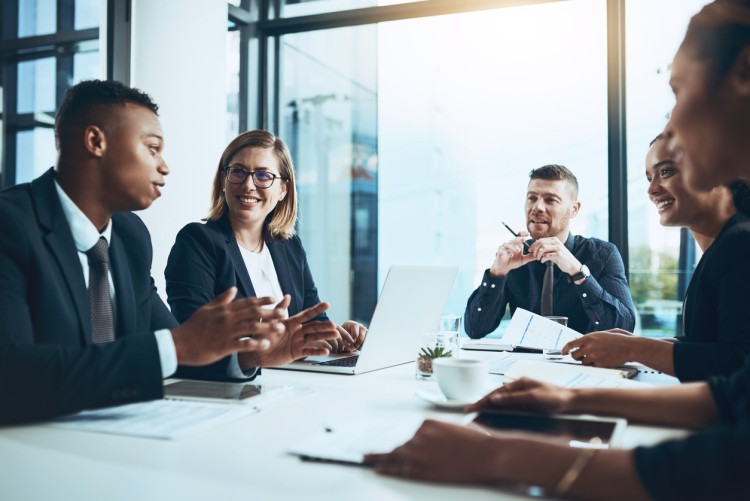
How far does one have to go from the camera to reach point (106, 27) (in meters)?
3.40

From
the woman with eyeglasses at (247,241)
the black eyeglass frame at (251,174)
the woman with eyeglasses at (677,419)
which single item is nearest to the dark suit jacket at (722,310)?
the woman with eyeglasses at (677,419)

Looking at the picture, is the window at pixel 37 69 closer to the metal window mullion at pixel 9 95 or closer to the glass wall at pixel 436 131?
the metal window mullion at pixel 9 95

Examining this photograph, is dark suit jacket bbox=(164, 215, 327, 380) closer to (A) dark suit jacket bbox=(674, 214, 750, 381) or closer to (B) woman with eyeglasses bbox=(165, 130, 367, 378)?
(B) woman with eyeglasses bbox=(165, 130, 367, 378)

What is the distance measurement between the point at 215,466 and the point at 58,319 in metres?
0.68

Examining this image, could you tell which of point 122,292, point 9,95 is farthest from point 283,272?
point 9,95

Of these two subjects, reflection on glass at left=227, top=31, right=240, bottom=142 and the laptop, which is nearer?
the laptop

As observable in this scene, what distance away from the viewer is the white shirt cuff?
1182mm

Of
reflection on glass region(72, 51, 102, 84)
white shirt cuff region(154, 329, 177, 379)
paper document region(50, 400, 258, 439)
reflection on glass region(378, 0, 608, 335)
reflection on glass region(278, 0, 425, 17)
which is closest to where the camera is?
paper document region(50, 400, 258, 439)

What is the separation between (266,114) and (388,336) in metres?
3.16

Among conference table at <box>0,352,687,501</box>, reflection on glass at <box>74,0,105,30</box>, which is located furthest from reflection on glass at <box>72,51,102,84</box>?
conference table at <box>0,352,687,501</box>

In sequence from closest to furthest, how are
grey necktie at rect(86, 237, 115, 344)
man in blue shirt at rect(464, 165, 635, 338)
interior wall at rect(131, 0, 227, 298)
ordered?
grey necktie at rect(86, 237, 115, 344) < man in blue shirt at rect(464, 165, 635, 338) < interior wall at rect(131, 0, 227, 298)

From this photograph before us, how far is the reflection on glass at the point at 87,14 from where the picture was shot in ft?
10.9

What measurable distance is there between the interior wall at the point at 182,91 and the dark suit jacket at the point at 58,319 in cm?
186

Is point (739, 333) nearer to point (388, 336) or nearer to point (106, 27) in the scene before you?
point (388, 336)
